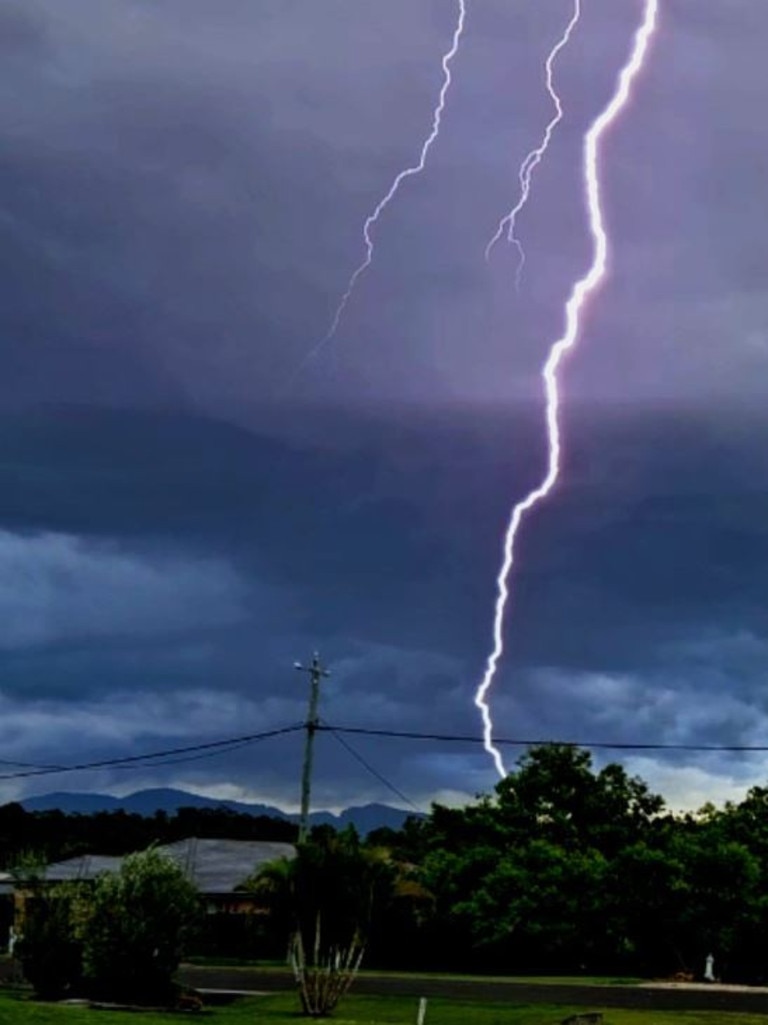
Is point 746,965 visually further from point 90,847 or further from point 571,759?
point 90,847

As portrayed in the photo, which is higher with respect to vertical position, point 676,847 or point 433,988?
point 676,847

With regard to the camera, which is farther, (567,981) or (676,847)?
(676,847)

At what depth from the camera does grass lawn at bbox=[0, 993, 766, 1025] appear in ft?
104

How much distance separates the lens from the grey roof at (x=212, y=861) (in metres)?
69.1

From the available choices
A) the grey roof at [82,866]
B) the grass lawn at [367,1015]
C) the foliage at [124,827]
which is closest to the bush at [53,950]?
the grass lawn at [367,1015]

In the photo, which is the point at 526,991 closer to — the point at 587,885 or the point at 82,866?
the point at 587,885

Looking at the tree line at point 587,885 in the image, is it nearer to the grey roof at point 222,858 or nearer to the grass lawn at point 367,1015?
the grey roof at point 222,858

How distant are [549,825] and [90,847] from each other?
37218 mm

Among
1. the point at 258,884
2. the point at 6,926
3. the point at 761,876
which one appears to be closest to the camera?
the point at 258,884

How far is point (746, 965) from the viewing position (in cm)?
5697

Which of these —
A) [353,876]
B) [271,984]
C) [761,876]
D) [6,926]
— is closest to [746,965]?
[761,876]

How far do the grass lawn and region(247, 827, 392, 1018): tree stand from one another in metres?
1.15

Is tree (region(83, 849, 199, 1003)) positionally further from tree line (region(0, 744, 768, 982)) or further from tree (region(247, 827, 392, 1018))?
tree line (region(0, 744, 768, 982))

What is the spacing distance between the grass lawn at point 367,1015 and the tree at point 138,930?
6.07 feet
